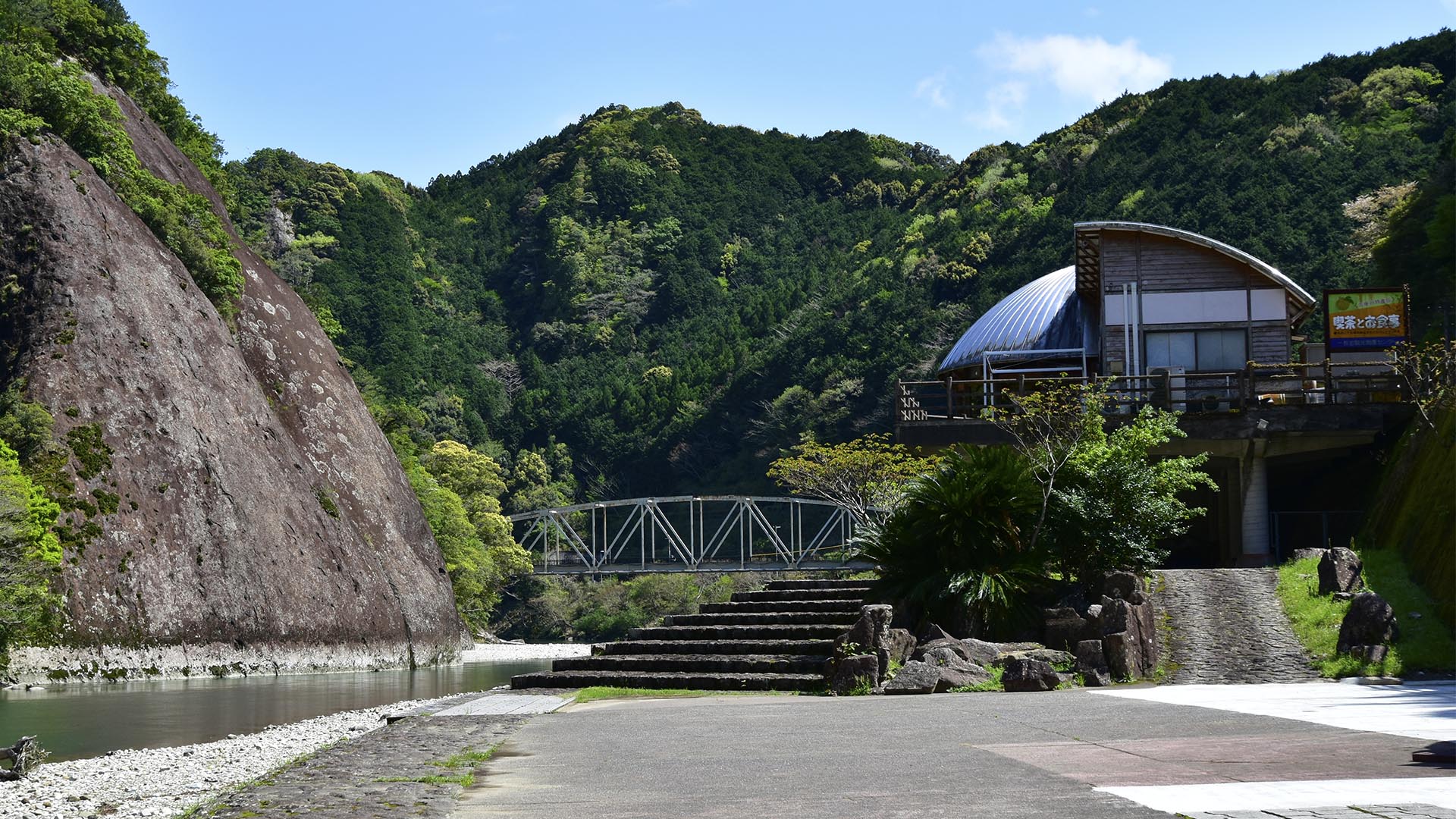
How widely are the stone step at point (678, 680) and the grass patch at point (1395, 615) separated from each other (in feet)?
23.0

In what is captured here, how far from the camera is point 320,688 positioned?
3275cm

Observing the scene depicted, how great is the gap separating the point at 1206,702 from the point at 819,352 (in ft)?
336

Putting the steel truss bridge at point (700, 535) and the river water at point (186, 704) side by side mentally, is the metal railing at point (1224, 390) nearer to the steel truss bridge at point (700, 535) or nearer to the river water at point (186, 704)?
the river water at point (186, 704)

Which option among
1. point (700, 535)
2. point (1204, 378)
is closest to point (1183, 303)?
point (1204, 378)

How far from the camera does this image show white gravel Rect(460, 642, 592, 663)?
199ft

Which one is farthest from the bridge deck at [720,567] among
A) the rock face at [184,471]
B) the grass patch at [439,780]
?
the grass patch at [439,780]

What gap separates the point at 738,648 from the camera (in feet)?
70.5

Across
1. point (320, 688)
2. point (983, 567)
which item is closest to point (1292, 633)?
point (983, 567)

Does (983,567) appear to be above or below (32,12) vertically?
below

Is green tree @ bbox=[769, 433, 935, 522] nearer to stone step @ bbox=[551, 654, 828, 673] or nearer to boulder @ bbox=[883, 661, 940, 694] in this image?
stone step @ bbox=[551, 654, 828, 673]

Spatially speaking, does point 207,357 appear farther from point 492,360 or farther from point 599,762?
point 492,360

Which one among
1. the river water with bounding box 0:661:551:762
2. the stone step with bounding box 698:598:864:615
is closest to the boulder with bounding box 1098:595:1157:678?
the stone step with bounding box 698:598:864:615

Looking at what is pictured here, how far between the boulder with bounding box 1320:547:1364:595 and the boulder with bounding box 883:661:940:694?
6.95m

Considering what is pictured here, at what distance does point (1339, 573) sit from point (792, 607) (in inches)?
341
